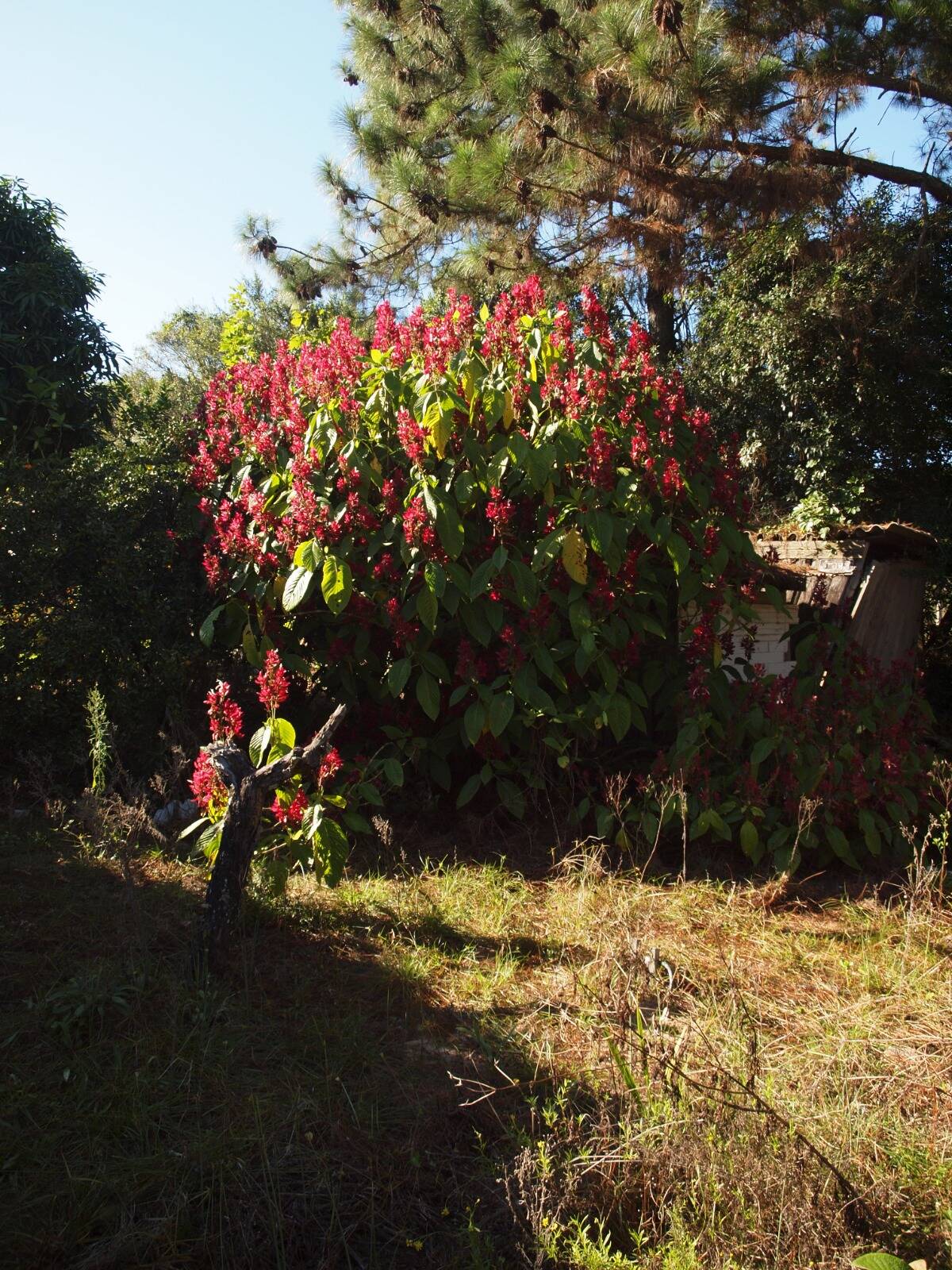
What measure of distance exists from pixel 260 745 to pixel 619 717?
141cm

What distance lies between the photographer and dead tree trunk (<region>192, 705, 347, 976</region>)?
297 centimetres

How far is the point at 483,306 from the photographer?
4551mm

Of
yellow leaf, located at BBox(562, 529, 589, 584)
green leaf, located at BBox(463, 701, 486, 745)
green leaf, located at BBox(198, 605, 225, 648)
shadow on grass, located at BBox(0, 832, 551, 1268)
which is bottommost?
shadow on grass, located at BBox(0, 832, 551, 1268)

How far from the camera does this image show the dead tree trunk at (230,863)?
9.74 feet

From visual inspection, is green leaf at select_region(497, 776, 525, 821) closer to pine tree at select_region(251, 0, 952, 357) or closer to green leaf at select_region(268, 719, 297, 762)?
green leaf at select_region(268, 719, 297, 762)

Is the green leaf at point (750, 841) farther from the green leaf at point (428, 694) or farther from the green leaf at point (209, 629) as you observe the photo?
the green leaf at point (209, 629)

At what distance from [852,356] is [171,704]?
7.57 meters

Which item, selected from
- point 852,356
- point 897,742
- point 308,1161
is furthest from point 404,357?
point 852,356

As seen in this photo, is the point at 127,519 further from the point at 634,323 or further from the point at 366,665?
the point at 634,323

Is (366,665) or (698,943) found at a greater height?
(366,665)

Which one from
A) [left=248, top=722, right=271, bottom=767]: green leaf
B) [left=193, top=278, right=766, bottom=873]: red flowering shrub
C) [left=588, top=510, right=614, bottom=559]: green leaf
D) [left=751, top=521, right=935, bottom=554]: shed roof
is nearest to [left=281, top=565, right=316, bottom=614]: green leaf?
[left=193, top=278, right=766, bottom=873]: red flowering shrub

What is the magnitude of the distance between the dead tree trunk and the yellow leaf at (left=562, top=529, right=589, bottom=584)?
148 cm

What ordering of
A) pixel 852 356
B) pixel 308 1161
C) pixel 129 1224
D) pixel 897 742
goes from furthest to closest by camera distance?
pixel 852 356, pixel 897 742, pixel 308 1161, pixel 129 1224

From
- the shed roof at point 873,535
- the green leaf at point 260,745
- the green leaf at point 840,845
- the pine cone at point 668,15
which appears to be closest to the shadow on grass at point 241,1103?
the green leaf at point 260,745
